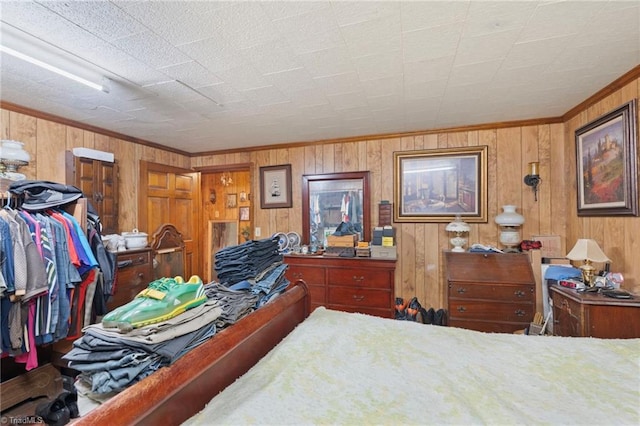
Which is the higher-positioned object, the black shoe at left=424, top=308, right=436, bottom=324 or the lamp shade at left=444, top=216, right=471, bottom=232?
the lamp shade at left=444, top=216, right=471, bottom=232

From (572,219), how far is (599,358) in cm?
231

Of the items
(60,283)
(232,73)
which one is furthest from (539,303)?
(60,283)

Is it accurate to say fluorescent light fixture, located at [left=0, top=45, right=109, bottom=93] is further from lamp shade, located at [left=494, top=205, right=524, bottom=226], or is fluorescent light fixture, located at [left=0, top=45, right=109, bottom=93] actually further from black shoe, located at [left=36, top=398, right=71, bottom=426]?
lamp shade, located at [left=494, top=205, right=524, bottom=226]

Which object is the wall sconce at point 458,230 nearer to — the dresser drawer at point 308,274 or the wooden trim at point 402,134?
the wooden trim at point 402,134

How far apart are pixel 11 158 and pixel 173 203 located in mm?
1826

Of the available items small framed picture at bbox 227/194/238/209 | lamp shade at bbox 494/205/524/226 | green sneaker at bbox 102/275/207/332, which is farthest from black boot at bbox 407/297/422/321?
small framed picture at bbox 227/194/238/209

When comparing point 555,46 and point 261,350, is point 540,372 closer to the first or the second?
point 261,350

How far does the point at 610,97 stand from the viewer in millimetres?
2299

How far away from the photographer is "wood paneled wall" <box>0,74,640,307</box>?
8.25 feet

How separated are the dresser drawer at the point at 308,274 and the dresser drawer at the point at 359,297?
0.19 m

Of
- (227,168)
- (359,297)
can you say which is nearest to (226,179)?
(227,168)

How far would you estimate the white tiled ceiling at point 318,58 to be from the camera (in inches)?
56.1

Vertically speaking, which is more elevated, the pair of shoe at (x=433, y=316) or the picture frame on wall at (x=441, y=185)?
the picture frame on wall at (x=441, y=185)

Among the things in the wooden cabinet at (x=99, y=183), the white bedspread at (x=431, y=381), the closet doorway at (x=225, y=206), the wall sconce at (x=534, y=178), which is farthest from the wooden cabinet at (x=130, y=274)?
the wall sconce at (x=534, y=178)
